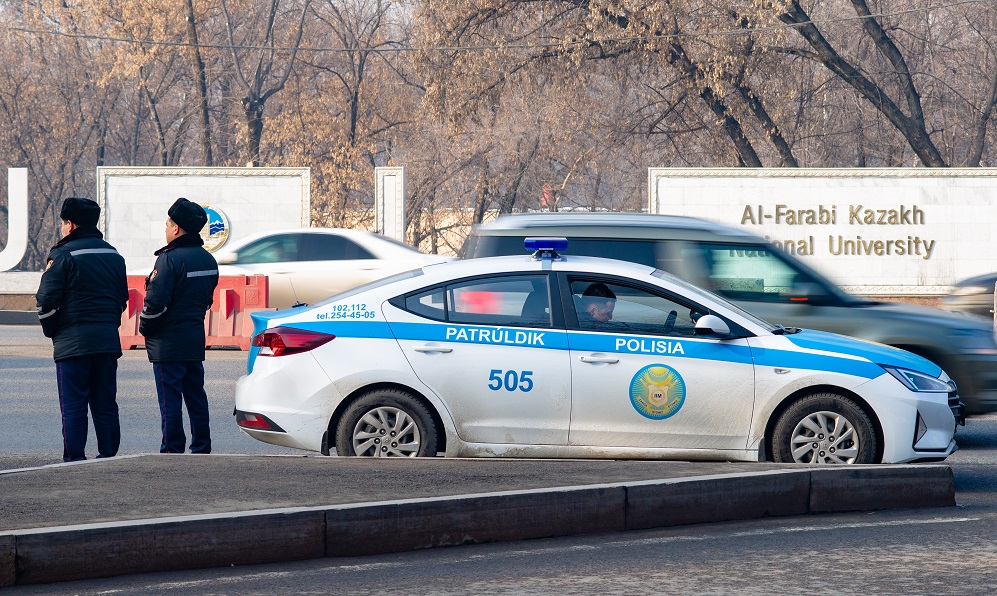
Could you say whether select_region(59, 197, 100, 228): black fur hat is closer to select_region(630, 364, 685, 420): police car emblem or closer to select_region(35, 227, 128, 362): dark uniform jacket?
select_region(35, 227, 128, 362): dark uniform jacket

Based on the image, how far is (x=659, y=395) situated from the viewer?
750 centimetres

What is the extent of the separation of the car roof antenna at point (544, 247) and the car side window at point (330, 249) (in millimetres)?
10411

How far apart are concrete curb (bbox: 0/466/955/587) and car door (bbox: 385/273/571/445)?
3.91 feet

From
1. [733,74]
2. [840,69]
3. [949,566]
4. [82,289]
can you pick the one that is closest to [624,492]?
[949,566]

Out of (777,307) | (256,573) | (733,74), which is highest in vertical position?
(733,74)

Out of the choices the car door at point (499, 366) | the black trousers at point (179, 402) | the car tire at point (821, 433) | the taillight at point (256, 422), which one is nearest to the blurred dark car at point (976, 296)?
the car tire at point (821, 433)

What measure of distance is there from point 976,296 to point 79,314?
11.9m

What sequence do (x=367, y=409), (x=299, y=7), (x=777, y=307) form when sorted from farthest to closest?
(x=299, y=7) → (x=777, y=307) → (x=367, y=409)

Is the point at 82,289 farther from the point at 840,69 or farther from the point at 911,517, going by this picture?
the point at 840,69

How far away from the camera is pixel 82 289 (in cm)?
768

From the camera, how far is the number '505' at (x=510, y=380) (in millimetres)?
7539

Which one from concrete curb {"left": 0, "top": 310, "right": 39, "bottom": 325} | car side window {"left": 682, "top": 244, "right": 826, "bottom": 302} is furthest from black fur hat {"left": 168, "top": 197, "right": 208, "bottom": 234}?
concrete curb {"left": 0, "top": 310, "right": 39, "bottom": 325}

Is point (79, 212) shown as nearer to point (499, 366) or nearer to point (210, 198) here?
point (499, 366)

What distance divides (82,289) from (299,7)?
4316cm
